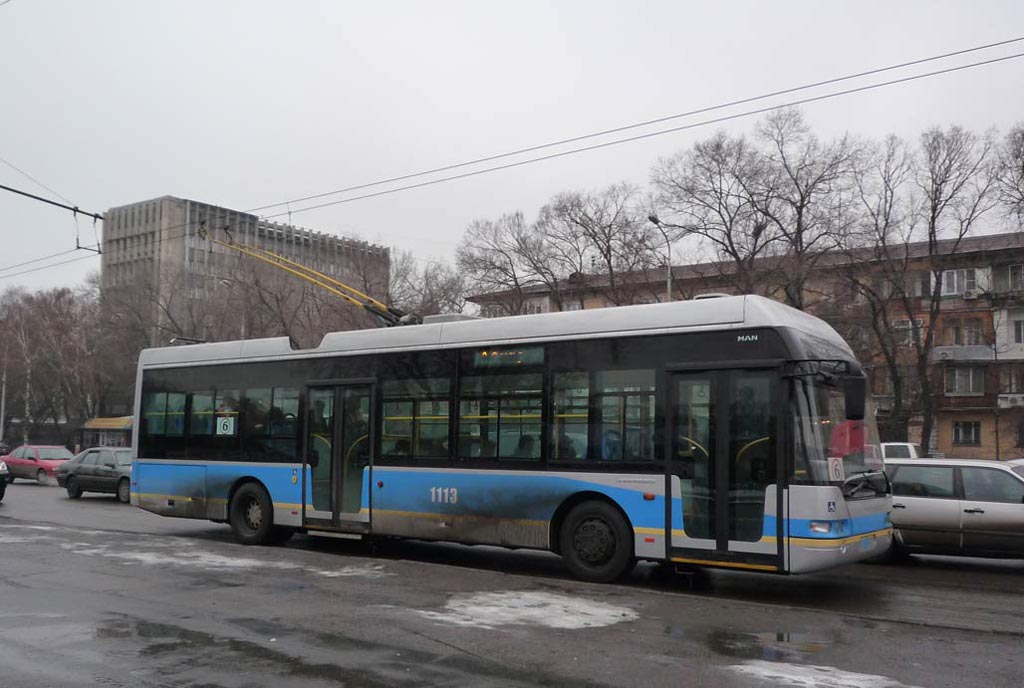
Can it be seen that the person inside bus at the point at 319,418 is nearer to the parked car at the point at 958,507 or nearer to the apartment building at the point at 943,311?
the parked car at the point at 958,507

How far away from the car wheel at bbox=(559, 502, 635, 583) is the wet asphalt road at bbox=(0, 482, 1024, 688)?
30 centimetres

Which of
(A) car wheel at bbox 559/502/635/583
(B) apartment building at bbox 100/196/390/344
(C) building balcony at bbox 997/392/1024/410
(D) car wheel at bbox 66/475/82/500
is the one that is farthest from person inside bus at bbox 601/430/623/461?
(C) building balcony at bbox 997/392/1024/410

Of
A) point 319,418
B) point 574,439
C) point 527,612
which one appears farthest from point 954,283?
point 527,612

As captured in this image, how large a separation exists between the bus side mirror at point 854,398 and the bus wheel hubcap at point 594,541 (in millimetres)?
3073

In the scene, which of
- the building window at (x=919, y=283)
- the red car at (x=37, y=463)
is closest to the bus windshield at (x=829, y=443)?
the red car at (x=37, y=463)

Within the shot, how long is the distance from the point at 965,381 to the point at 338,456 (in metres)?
51.2

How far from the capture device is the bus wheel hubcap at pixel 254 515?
14.3m

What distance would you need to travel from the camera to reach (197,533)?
53.4 ft

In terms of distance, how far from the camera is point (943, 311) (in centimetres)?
4972

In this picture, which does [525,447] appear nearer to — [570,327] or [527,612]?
[570,327]

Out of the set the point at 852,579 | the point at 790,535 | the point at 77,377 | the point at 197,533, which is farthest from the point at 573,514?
the point at 77,377

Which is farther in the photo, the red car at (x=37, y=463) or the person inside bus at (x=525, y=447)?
the red car at (x=37, y=463)

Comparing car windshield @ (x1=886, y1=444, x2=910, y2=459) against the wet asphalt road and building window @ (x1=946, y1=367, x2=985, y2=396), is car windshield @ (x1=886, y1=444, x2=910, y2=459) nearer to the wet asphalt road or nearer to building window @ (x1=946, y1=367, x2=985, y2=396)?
the wet asphalt road

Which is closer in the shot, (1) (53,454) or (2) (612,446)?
(2) (612,446)
